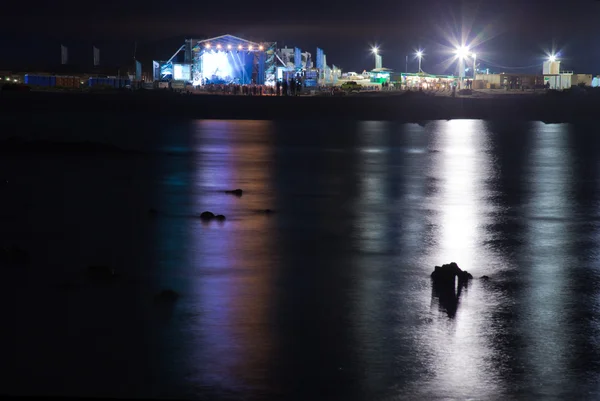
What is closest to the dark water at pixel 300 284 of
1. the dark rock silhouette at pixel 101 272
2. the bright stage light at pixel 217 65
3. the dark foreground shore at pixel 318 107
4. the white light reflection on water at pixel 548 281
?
the white light reflection on water at pixel 548 281

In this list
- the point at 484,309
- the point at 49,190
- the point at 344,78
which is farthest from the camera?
the point at 344,78

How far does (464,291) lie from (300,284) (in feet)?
6.60

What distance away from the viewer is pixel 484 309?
1021cm

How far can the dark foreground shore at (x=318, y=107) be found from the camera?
193ft

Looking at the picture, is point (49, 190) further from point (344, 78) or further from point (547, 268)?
point (344, 78)

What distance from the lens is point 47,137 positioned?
36.1 metres

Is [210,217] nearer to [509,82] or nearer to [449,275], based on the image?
[449,275]

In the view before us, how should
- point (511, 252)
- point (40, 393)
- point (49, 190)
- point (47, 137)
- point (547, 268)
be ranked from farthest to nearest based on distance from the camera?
point (47, 137) < point (49, 190) < point (511, 252) < point (547, 268) < point (40, 393)

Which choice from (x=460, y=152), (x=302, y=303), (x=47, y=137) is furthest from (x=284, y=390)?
(x=47, y=137)

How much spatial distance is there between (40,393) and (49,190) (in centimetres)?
1349

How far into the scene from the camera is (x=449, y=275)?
38.2ft

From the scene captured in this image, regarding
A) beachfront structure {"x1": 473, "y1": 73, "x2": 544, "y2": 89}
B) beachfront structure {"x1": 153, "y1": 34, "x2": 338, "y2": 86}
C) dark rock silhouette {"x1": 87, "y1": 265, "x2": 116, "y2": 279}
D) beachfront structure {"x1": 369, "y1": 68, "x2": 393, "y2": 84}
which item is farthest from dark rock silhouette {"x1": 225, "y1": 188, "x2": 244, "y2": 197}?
beachfront structure {"x1": 369, "y1": 68, "x2": 393, "y2": 84}

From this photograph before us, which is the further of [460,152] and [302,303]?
[460,152]

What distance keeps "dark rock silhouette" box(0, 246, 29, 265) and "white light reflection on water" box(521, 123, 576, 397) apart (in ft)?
22.2
